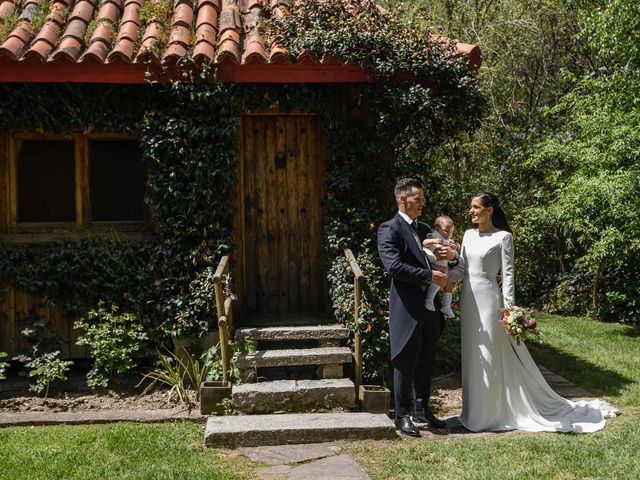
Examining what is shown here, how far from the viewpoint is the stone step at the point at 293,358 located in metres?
7.37

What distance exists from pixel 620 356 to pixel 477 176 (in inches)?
228

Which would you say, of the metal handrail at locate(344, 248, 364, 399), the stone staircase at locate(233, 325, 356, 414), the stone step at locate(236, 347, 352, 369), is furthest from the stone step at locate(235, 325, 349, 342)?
the metal handrail at locate(344, 248, 364, 399)

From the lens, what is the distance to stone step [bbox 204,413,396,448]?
6121mm

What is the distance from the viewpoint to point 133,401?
25.2 feet

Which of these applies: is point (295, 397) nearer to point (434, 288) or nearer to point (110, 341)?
point (434, 288)

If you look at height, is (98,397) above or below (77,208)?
below

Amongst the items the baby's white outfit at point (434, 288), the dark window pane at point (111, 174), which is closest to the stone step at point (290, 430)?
the baby's white outfit at point (434, 288)

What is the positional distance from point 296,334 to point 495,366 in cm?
208

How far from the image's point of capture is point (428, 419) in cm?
676

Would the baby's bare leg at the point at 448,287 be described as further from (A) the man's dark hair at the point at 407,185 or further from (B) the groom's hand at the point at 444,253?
(A) the man's dark hair at the point at 407,185

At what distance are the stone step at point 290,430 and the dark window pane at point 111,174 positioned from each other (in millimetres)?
3233

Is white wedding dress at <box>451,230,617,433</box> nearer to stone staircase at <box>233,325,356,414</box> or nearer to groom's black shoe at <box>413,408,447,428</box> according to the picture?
groom's black shoe at <box>413,408,447,428</box>

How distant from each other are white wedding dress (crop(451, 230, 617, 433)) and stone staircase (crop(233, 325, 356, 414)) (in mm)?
1131

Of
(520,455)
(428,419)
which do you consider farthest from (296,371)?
(520,455)
